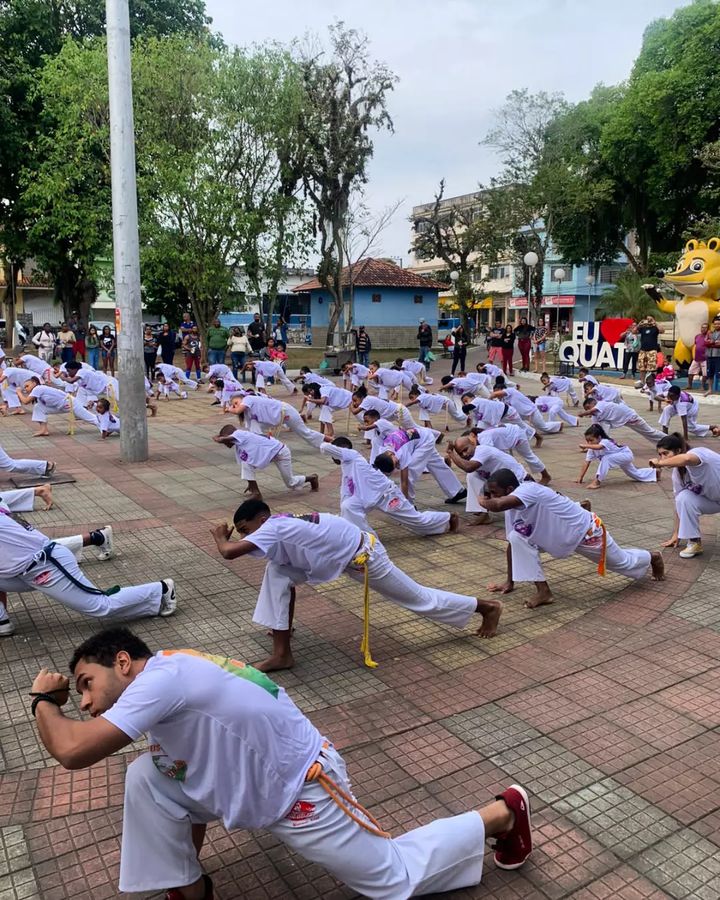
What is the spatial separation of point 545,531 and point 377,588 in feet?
5.00

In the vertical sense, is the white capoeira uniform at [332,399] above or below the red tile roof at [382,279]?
below

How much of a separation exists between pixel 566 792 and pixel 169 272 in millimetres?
21220

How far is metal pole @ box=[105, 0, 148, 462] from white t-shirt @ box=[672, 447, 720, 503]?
7662 millimetres

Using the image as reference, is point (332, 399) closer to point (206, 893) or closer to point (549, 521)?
point (549, 521)

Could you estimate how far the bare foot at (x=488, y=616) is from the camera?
5.28 meters

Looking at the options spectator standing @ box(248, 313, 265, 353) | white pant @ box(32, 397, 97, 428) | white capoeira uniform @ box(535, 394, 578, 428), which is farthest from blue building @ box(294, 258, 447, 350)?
white pant @ box(32, 397, 97, 428)

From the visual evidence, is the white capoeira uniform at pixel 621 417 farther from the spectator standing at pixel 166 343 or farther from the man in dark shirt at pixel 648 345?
the spectator standing at pixel 166 343

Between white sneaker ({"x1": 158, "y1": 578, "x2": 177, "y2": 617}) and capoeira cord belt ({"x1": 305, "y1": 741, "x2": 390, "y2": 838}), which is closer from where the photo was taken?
capoeira cord belt ({"x1": 305, "y1": 741, "x2": 390, "y2": 838})

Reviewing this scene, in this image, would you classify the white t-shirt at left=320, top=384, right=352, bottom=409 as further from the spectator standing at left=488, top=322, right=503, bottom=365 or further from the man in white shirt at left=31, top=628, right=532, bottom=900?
the man in white shirt at left=31, top=628, right=532, bottom=900

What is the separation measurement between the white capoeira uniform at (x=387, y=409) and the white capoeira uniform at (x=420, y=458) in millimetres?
1327

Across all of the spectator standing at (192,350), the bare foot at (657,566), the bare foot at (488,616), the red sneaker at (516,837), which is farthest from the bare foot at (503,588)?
the spectator standing at (192,350)

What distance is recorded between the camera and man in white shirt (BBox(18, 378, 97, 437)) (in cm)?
1315

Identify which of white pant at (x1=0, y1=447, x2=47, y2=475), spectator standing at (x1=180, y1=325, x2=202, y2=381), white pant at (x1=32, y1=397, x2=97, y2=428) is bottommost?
white pant at (x1=0, y1=447, x2=47, y2=475)

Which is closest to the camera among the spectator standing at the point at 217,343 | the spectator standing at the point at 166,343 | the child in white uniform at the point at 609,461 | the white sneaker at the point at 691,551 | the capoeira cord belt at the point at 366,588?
the capoeira cord belt at the point at 366,588
